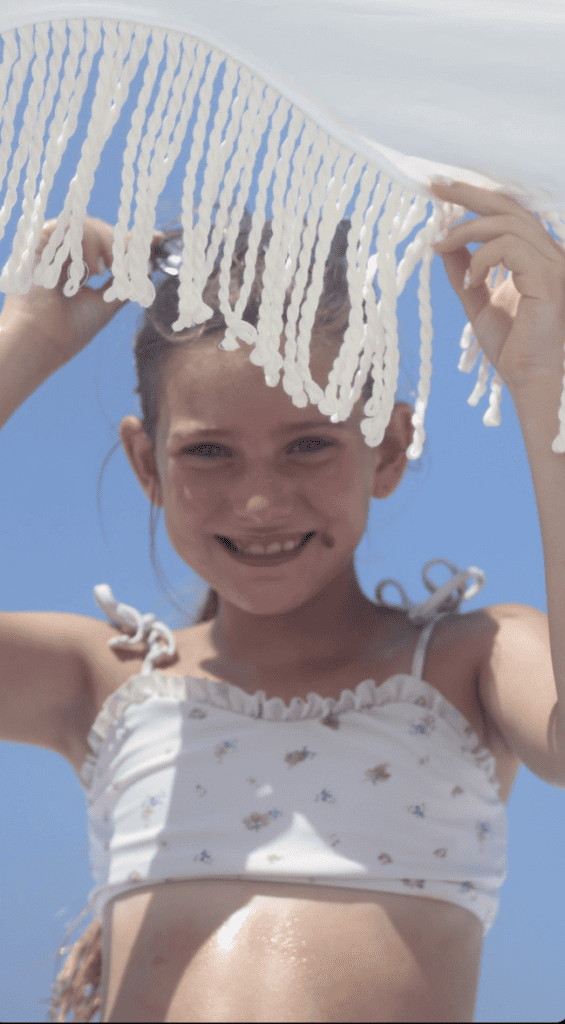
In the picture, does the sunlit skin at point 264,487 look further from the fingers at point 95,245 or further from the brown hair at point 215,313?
the fingers at point 95,245

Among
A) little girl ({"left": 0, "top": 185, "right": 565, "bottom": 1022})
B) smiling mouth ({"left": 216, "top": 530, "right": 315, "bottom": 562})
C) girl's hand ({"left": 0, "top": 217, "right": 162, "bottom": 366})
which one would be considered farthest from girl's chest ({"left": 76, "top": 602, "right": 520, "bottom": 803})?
girl's hand ({"left": 0, "top": 217, "right": 162, "bottom": 366})

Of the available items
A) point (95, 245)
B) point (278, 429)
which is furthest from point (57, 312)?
point (278, 429)

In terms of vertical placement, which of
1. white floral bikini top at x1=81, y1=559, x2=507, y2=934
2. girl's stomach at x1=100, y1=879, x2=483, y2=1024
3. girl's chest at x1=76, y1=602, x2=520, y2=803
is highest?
girl's chest at x1=76, y1=602, x2=520, y2=803

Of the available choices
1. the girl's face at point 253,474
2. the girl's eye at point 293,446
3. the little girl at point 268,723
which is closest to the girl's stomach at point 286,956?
the little girl at point 268,723

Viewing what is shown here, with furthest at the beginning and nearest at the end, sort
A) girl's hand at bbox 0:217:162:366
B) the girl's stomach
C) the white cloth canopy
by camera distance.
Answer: girl's hand at bbox 0:217:162:366 < the girl's stomach < the white cloth canopy

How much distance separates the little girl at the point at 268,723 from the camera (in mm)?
836

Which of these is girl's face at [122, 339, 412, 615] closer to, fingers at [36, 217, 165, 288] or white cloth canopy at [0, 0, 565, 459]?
fingers at [36, 217, 165, 288]

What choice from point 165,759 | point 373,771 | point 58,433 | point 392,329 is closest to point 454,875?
point 373,771

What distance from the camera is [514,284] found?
0.74 m

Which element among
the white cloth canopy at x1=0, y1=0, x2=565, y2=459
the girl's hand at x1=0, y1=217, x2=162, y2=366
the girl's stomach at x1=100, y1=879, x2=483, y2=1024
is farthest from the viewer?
the girl's hand at x1=0, y1=217, x2=162, y2=366

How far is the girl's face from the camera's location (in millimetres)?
924

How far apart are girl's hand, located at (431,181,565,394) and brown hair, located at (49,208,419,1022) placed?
0.23 metres

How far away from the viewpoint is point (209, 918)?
856 millimetres

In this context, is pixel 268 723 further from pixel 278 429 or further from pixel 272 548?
pixel 278 429
